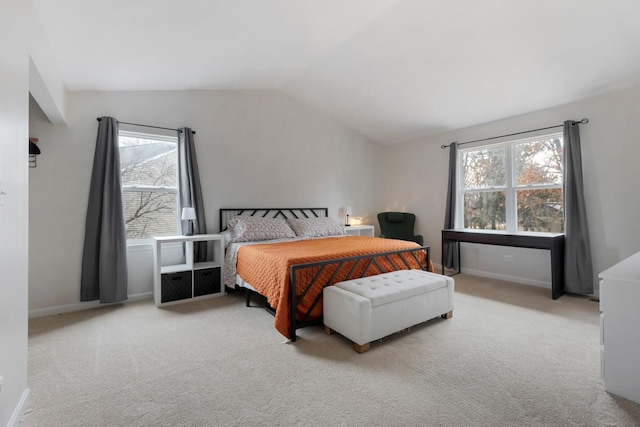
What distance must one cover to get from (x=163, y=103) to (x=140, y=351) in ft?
10.1

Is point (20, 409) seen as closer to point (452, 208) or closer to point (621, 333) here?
point (621, 333)

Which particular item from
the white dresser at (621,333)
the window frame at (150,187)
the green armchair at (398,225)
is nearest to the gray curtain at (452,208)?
the green armchair at (398,225)

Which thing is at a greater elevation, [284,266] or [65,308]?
[284,266]

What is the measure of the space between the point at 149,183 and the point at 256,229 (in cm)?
154

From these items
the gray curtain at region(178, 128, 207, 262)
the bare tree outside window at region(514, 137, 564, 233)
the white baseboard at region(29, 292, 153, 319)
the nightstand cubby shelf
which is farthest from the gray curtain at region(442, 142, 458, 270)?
the white baseboard at region(29, 292, 153, 319)

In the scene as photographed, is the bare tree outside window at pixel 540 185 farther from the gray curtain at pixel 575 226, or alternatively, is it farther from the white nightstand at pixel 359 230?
the white nightstand at pixel 359 230

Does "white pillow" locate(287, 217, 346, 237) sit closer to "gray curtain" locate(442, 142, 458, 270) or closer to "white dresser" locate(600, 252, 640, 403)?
"gray curtain" locate(442, 142, 458, 270)

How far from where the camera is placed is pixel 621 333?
1792 mm

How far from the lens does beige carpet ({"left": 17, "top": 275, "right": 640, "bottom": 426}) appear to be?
1.64 metres

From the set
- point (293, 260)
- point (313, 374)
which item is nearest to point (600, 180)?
point (293, 260)

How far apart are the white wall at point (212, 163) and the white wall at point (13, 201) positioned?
183cm

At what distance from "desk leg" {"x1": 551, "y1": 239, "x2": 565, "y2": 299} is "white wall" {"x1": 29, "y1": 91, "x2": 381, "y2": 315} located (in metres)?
3.17

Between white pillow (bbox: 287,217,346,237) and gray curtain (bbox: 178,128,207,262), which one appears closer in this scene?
gray curtain (bbox: 178,128,207,262)

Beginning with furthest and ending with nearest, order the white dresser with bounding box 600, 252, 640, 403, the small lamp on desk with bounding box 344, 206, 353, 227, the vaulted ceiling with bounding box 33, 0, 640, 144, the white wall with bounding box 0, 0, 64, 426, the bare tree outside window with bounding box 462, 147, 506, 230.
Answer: the small lamp on desk with bounding box 344, 206, 353, 227 < the bare tree outside window with bounding box 462, 147, 506, 230 < the vaulted ceiling with bounding box 33, 0, 640, 144 < the white dresser with bounding box 600, 252, 640, 403 < the white wall with bounding box 0, 0, 64, 426
